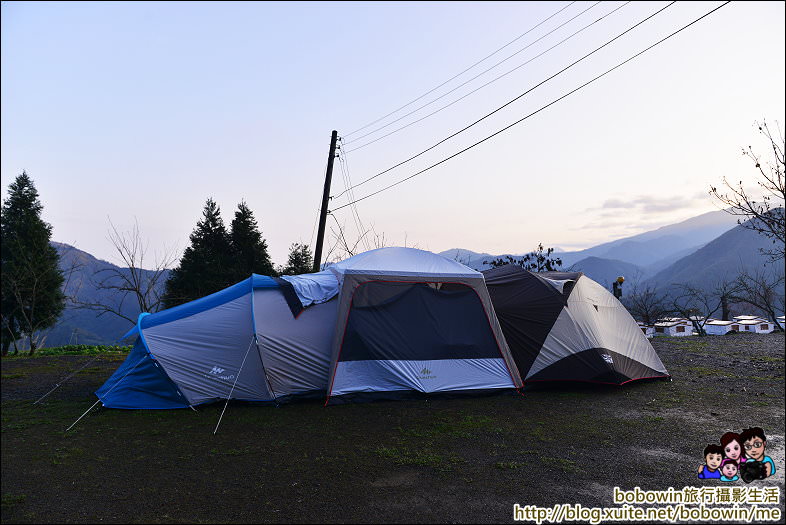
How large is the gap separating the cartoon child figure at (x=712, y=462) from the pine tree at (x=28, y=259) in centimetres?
2121

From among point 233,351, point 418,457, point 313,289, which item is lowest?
point 418,457

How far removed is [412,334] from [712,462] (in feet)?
12.7

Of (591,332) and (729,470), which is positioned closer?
(729,470)

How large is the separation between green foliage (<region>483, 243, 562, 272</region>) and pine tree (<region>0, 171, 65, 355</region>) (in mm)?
17958

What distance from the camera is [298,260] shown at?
2597cm

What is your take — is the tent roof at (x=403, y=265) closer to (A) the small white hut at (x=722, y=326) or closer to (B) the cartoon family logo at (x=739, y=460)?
(B) the cartoon family logo at (x=739, y=460)

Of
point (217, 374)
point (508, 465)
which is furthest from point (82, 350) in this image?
point (508, 465)

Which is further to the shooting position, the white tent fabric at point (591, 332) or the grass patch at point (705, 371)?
the grass patch at point (705, 371)

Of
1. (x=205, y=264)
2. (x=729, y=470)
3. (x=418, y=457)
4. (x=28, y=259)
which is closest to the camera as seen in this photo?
(x=729, y=470)

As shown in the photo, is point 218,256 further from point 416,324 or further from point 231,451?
point 231,451

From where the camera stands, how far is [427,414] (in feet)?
19.2

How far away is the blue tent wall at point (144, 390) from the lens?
616 cm

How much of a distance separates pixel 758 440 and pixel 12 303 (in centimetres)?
2486

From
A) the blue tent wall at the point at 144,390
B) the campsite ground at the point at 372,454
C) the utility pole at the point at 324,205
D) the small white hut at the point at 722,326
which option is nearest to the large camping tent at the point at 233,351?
the blue tent wall at the point at 144,390
